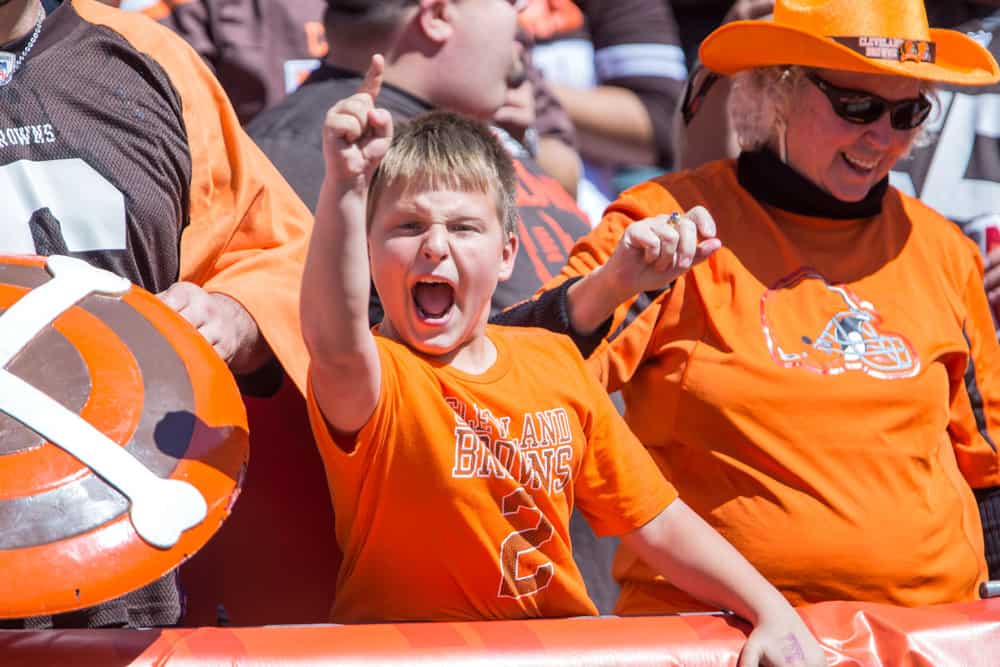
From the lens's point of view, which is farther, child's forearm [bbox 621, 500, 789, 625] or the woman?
the woman

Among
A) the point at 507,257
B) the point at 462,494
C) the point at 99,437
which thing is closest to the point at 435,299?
the point at 507,257

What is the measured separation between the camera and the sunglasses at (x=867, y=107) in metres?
2.92

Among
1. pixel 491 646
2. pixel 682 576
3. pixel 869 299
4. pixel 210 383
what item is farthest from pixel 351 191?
pixel 869 299

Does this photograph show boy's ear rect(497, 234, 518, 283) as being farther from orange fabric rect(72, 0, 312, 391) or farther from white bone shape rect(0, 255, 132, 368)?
white bone shape rect(0, 255, 132, 368)

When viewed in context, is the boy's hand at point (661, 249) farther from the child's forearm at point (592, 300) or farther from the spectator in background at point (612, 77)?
the spectator in background at point (612, 77)

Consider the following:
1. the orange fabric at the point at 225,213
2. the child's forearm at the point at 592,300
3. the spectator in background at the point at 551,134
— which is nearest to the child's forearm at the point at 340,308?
the orange fabric at the point at 225,213

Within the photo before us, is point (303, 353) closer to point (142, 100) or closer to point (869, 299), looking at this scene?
point (142, 100)

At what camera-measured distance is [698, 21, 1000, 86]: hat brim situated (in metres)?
2.89

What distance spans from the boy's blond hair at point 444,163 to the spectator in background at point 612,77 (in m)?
2.40

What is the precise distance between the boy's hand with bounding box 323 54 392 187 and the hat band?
1282 millimetres

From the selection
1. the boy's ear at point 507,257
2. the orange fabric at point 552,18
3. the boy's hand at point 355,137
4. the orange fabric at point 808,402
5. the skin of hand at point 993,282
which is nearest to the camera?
the boy's hand at point 355,137

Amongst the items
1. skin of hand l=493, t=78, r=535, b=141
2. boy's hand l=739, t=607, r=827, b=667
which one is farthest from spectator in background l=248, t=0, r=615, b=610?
boy's hand l=739, t=607, r=827, b=667

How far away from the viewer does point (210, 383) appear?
2.08 metres

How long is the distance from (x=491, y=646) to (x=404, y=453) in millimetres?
323
